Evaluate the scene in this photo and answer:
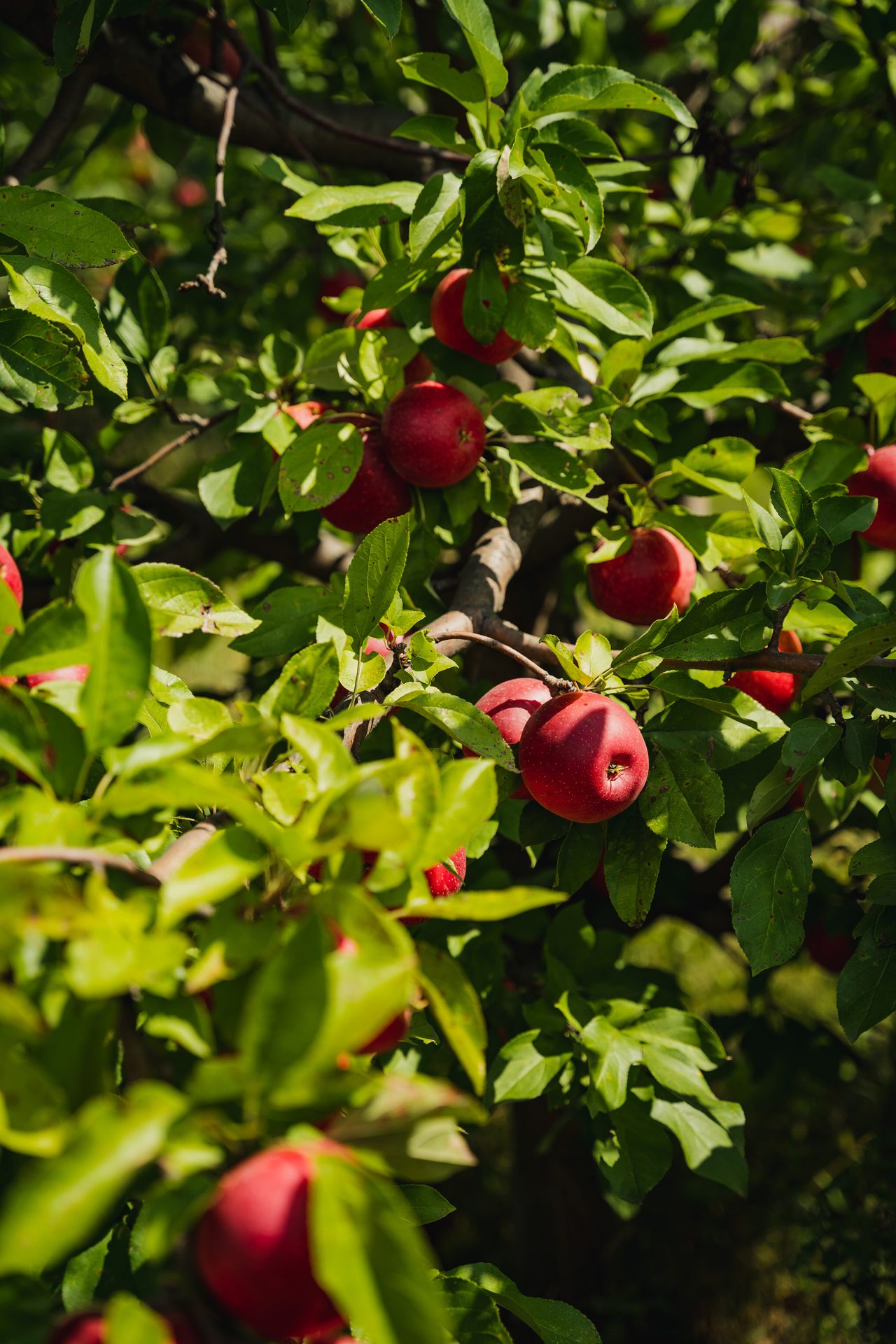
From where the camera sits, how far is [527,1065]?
1.26 meters

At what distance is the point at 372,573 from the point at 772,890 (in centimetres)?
55

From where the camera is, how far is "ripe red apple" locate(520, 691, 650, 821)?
101cm

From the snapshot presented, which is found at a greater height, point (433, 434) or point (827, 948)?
point (433, 434)

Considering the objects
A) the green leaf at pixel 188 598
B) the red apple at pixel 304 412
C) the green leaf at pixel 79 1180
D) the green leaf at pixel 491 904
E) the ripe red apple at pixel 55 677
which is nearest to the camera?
the green leaf at pixel 79 1180

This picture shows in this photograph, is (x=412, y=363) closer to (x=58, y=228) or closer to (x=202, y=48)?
(x=58, y=228)

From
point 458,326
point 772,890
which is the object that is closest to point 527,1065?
point 772,890

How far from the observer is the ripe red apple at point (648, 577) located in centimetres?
139

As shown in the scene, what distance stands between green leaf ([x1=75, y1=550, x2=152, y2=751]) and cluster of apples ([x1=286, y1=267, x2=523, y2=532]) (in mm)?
638

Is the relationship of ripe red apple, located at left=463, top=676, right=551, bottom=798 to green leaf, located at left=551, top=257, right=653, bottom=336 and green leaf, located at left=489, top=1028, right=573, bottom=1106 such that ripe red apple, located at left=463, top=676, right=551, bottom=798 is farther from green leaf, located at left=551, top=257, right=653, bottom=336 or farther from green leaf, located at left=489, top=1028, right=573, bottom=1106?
green leaf, located at left=551, top=257, right=653, bottom=336

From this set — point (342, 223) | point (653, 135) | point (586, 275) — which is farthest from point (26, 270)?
point (653, 135)

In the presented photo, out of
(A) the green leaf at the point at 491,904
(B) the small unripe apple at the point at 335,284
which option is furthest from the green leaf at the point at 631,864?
(B) the small unripe apple at the point at 335,284

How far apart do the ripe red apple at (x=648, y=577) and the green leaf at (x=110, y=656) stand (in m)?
0.85

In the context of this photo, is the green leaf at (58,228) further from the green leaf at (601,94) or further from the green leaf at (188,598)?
the green leaf at (601,94)

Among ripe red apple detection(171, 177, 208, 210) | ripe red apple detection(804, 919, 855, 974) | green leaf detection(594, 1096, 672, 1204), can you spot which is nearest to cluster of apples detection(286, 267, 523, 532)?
green leaf detection(594, 1096, 672, 1204)
